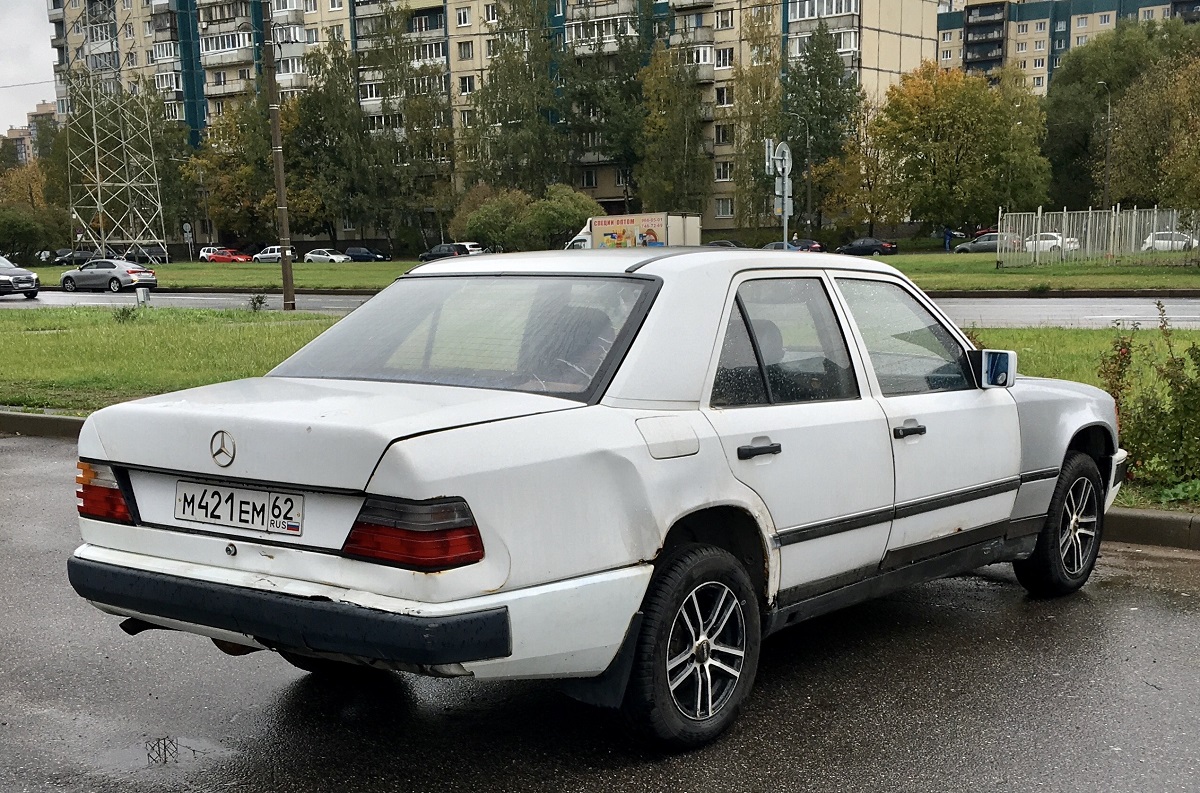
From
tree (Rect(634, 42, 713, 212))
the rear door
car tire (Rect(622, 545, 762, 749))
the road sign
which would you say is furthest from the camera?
tree (Rect(634, 42, 713, 212))

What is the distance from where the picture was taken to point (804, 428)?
13.8 ft

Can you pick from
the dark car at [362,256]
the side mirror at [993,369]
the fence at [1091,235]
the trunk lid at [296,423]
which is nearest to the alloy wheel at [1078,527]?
the side mirror at [993,369]

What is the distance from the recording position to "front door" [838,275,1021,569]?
4648 millimetres

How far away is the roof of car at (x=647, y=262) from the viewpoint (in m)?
4.22

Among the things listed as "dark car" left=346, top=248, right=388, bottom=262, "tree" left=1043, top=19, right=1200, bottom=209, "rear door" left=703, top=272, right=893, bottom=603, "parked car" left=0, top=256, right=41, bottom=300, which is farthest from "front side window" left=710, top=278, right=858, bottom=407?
"tree" left=1043, top=19, right=1200, bottom=209

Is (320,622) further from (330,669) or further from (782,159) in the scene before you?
(782,159)

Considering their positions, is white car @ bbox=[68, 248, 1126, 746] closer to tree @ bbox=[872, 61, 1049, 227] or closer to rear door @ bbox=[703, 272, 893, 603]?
rear door @ bbox=[703, 272, 893, 603]

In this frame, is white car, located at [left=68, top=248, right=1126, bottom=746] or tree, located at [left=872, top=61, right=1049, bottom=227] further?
tree, located at [left=872, top=61, right=1049, bottom=227]

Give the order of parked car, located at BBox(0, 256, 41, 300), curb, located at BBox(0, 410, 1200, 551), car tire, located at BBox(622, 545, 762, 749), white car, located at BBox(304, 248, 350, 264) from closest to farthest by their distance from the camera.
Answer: car tire, located at BBox(622, 545, 762, 749) → curb, located at BBox(0, 410, 1200, 551) → parked car, located at BBox(0, 256, 41, 300) → white car, located at BBox(304, 248, 350, 264)

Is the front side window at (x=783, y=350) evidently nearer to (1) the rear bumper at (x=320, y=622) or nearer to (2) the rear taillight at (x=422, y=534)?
(2) the rear taillight at (x=422, y=534)

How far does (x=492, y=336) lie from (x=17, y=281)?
136 ft

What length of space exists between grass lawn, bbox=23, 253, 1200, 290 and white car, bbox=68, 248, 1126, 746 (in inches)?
1033

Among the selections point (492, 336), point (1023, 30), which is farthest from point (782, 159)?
point (1023, 30)

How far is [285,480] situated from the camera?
3.42 metres
